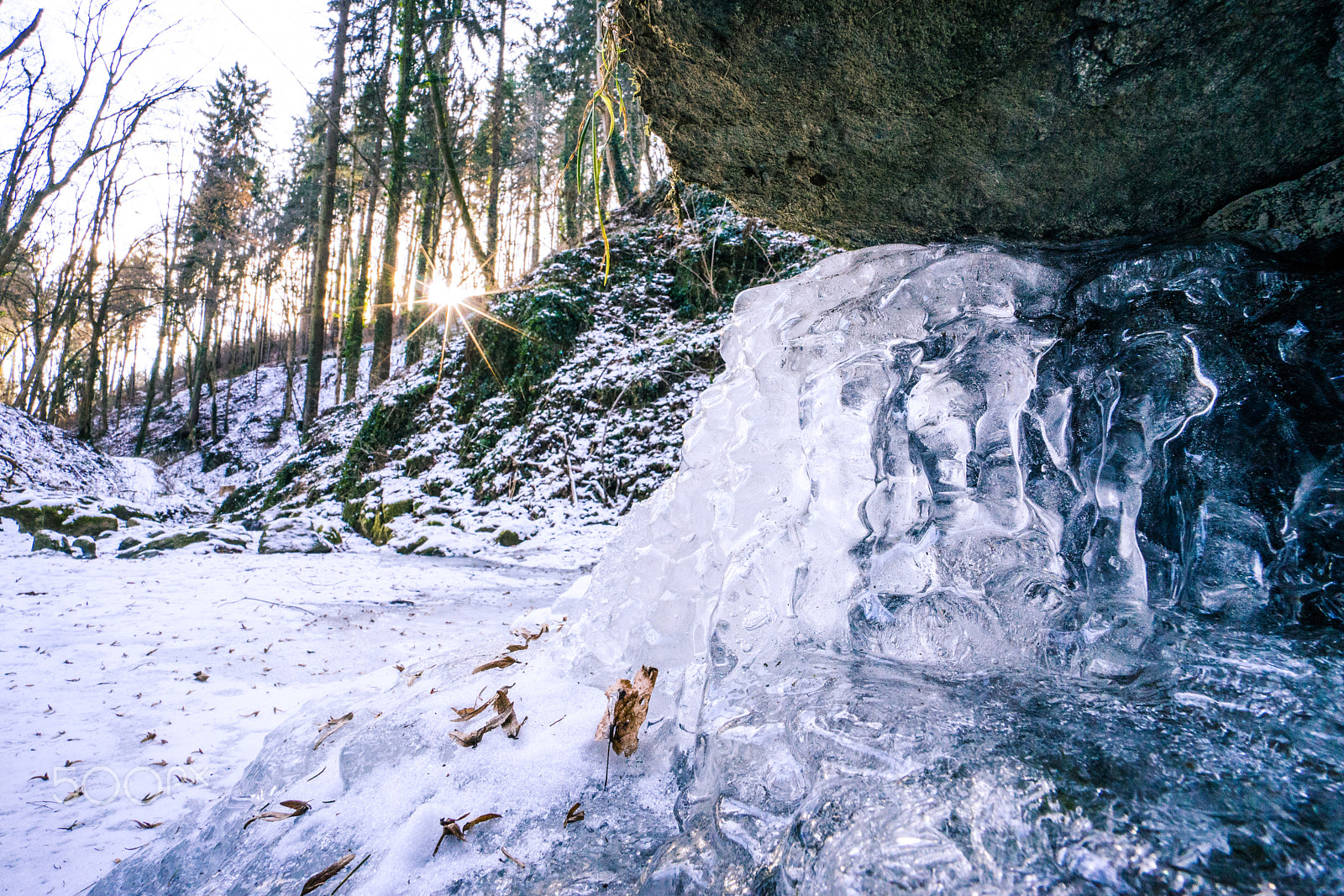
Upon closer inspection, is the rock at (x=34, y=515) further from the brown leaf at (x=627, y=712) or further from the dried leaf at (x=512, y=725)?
the brown leaf at (x=627, y=712)

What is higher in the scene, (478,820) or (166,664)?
(478,820)

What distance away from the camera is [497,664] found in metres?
1.99

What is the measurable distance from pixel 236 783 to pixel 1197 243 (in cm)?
300

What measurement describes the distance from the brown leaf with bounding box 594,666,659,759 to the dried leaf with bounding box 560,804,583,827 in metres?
0.17

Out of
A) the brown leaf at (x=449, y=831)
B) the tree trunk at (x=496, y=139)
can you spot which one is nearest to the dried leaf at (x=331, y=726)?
the brown leaf at (x=449, y=831)

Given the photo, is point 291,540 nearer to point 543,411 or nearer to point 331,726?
point 543,411

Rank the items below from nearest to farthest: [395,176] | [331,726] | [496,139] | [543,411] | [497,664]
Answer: [331,726], [497,664], [543,411], [395,176], [496,139]

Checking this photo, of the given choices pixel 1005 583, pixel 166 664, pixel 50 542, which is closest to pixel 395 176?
pixel 50 542

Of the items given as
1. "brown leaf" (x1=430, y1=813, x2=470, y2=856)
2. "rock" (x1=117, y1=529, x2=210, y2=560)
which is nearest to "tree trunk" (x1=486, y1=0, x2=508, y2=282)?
"rock" (x1=117, y1=529, x2=210, y2=560)

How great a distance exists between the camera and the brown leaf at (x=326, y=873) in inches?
44.5

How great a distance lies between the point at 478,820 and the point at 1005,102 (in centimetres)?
201

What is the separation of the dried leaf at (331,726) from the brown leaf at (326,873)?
24.7 inches

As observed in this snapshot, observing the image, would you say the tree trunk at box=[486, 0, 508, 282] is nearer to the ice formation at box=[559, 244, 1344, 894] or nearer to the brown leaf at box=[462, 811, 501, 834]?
the ice formation at box=[559, 244, 1344, 894]

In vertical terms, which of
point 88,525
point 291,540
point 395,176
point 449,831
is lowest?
point 291,540
